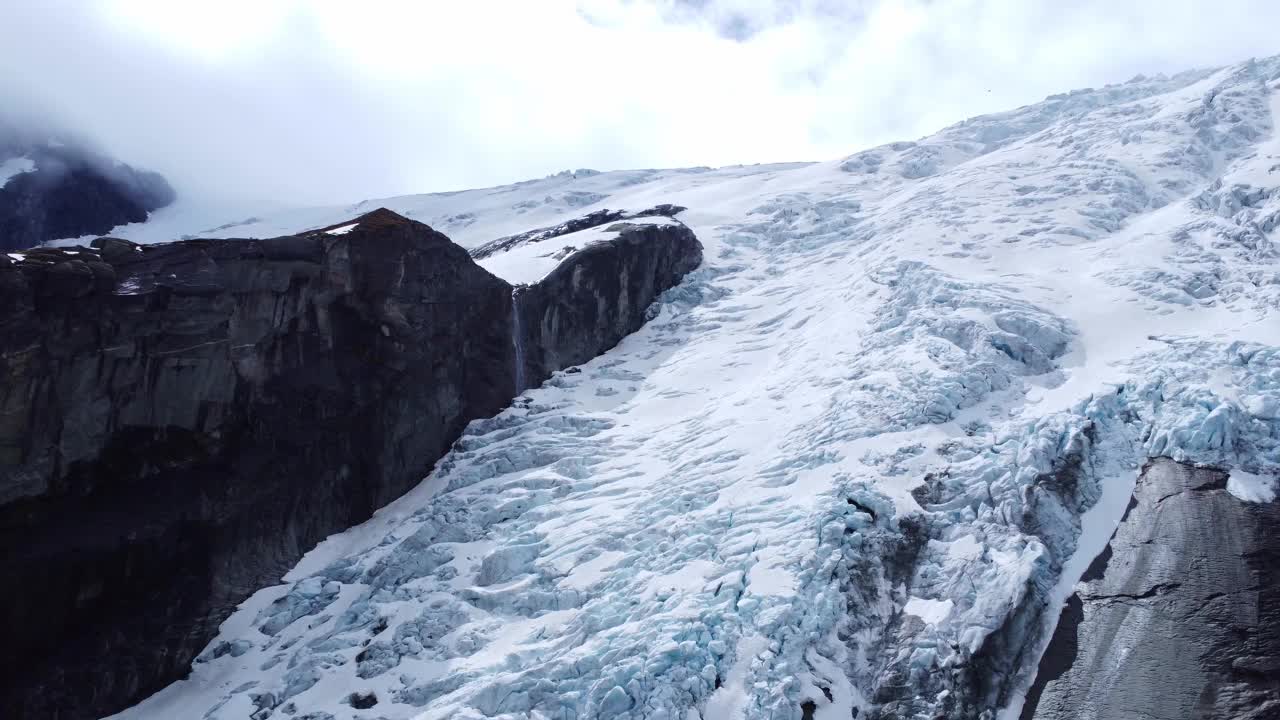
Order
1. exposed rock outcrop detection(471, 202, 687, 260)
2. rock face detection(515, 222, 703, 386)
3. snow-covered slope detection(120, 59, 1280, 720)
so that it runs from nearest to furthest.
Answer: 1. snow-covered slope detection(120, 59, 1280, 720)
2. rock face detection(515, 222, 703, 386)
3. exposed rock outcrop detection(471, 202, 687, 260)

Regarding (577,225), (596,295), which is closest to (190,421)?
(596,295)

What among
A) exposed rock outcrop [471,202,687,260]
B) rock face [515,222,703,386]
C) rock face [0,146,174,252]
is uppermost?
rock face [0,146,174,252]

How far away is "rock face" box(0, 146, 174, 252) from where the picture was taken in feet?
184

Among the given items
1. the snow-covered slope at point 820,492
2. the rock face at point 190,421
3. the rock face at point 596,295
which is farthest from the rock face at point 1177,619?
the rock face at point 596,295

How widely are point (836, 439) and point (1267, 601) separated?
32.2ft

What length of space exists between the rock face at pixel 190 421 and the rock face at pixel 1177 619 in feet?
63.3

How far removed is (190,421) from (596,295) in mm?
16741

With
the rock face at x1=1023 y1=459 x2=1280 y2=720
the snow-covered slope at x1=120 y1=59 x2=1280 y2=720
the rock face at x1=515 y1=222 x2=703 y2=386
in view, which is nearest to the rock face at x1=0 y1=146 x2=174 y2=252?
the rock face at x1=515 y1=222 x2=703 y2=386

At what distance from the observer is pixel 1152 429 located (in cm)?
2030

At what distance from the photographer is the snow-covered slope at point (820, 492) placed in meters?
17.0

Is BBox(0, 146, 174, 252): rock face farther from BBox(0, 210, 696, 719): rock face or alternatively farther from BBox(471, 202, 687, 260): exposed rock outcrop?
BBox(0, 210, 696, 719): rock face

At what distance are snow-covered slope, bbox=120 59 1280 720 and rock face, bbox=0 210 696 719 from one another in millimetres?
1261

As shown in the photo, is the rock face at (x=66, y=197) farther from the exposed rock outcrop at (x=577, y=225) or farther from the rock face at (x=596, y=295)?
the rock face at (x=596, y=295)

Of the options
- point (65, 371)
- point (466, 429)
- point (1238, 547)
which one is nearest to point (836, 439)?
point (1238, 547)
